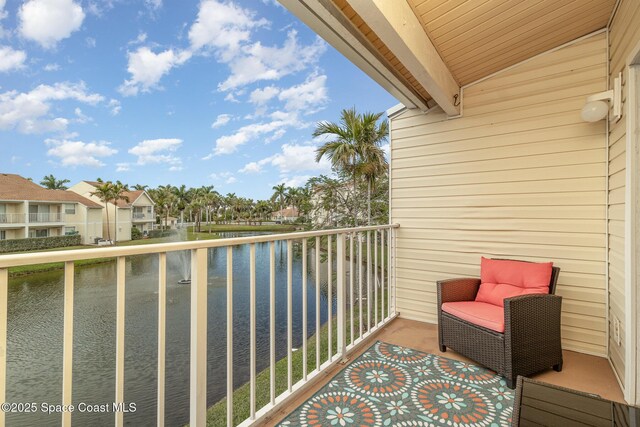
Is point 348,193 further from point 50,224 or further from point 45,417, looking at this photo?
point 45,417

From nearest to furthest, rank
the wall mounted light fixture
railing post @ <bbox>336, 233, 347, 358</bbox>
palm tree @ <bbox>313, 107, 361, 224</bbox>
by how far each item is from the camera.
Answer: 1. the wall mounted light fixture
2. railing post @ <bbox>336, 233, 347, 358</bbox>
3. palm tree @ <bbox>313, 107, 361, 224</bbox>

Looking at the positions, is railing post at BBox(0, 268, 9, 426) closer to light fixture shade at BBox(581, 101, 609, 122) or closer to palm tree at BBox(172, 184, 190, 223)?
light fixture shade at BBox(581, 101, 609, 122)

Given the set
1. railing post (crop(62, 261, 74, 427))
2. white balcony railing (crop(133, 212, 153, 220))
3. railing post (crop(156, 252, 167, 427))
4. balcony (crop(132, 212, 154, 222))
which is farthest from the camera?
white balcony railing (crop(133, 212, 153, 220))

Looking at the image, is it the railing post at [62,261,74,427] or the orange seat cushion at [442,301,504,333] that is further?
the orange seat cushion at [442,301,504,333]

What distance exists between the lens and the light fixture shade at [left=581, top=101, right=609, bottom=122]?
7.82ft

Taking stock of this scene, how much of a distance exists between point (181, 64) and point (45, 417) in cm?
2193

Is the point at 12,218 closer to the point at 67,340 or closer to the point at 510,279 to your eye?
the point at 67,340

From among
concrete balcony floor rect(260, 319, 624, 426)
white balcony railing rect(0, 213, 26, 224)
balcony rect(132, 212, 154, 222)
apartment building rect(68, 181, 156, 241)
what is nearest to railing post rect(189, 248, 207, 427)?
concrete balcony floor rect(260, 319, 624, 426)

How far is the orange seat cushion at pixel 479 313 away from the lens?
2238 millimetres

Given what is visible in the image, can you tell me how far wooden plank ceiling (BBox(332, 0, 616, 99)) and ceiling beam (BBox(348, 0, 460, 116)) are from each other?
3.5 inches

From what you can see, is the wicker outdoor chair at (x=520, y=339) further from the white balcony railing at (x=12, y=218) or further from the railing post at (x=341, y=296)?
the white balcony railing at (x=12, y=218)

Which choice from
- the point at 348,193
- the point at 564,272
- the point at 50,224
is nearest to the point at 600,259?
the point at 564,272

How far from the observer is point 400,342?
288 cm

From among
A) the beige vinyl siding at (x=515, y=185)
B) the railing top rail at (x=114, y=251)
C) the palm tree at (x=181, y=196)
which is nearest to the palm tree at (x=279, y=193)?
the palm tree at (x=181, y=196)
